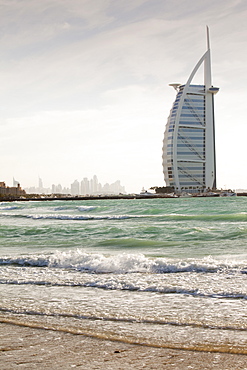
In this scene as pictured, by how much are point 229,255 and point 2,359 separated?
8.19 meters

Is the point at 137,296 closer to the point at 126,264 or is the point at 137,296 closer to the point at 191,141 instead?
the point at 126,264

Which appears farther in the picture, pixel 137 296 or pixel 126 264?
pixel 126 264

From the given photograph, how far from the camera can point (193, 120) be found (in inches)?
4729

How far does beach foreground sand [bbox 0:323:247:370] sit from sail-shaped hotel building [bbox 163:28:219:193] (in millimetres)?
113022

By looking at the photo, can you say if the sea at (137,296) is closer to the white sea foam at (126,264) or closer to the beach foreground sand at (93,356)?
the white sea foam at (126,264)

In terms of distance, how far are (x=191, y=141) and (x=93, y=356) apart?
119 m

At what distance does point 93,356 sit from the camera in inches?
149

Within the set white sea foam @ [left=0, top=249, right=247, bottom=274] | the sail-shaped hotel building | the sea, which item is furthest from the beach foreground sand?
the sail-shaped hotel building

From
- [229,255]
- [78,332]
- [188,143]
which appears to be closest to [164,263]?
[229,255]

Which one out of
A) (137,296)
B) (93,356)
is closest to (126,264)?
(137,296)

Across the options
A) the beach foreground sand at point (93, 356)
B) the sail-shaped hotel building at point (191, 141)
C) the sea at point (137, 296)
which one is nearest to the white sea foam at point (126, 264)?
the sea at point (137, 296)

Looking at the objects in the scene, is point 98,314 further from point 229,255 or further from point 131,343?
point 229,255

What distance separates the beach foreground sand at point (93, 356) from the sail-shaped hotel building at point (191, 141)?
113022 mm

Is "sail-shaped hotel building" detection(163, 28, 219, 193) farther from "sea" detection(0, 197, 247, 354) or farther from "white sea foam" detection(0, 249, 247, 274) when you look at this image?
"white sea foam" detection(0, 249, 247, 274)
